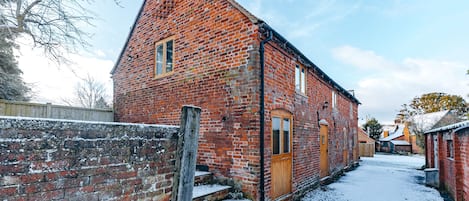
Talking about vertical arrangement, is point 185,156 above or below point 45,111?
below

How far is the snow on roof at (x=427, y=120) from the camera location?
32.7 m

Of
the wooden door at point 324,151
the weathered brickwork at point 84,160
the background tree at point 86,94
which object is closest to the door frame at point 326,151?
the wooden door at point 324,151

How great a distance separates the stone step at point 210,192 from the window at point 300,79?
3916mm

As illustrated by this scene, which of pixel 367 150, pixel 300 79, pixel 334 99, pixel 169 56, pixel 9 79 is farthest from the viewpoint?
pixel 367 150

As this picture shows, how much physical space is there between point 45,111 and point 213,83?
531 cm

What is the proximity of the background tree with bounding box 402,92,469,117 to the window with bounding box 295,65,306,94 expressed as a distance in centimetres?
3709

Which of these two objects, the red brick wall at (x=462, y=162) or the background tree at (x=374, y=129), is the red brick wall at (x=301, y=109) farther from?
the background tree at (x=374, y=129)

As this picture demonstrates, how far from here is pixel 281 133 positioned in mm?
6598

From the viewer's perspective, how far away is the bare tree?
639cm

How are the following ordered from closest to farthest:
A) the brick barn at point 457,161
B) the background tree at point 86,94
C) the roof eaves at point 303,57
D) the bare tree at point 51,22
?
the roof eaves at point 303,57 < the bare tree at point 51,22 < the brick barn at point 457,161 < the background tree at point 86,94

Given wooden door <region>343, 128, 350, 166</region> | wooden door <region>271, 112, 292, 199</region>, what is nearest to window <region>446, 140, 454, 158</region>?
wooden door <region>343, 128, 350, 166</region>

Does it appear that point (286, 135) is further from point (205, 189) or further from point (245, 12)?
point (245, 12)

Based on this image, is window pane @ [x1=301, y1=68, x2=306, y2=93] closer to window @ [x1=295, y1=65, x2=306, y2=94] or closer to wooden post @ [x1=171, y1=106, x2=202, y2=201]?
window @ [x1=295, y1=65, x2=306, y2=94]

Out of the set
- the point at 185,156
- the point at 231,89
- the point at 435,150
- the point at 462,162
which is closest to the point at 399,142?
the point at 435,150
